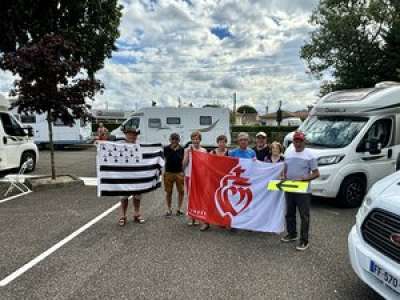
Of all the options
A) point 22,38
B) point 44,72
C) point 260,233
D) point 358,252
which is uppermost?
point 22,38

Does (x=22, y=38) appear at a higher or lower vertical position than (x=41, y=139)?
higher

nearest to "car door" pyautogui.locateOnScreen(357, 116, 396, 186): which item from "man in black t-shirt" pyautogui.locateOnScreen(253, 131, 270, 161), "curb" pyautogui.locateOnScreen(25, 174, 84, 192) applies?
"man in black t-shirt" pyautogui.locateOnScreen(253, 131, 270, 161)

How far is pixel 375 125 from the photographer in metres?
7.25

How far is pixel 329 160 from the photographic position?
682cm

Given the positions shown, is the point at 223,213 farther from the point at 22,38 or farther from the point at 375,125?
the point at 22,38

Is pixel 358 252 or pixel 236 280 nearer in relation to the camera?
pixel 358 252

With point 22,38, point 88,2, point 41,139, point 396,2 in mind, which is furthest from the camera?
point 396,2

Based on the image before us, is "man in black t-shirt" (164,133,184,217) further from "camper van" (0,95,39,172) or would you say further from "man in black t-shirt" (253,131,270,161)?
"camper van" (0,95,39,172)

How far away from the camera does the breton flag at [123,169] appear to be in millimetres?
5742

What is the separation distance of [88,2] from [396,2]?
72.2ft

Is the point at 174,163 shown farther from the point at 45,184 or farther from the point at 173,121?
the point at 173,121

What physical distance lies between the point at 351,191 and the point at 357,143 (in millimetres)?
1039

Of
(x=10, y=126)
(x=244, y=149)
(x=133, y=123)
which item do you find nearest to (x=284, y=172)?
(x=244, y=149)

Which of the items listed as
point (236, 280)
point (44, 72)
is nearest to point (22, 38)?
point (44, 72)
